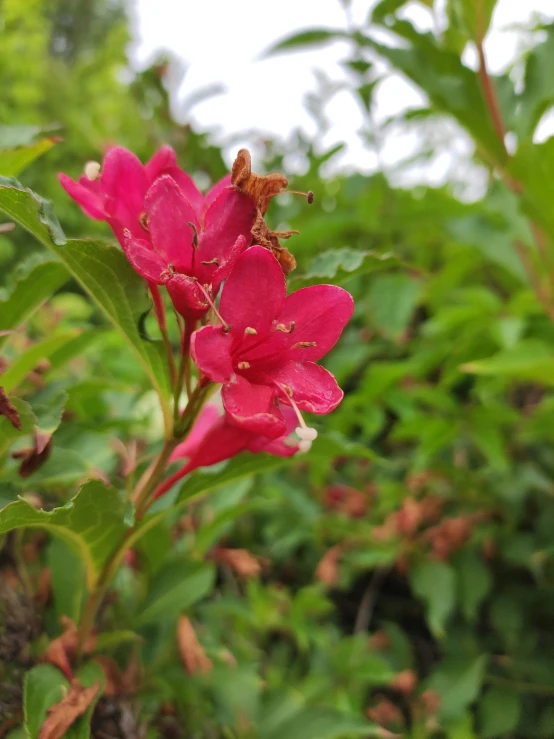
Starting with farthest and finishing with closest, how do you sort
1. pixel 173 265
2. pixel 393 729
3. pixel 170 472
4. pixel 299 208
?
pixel 299 208, pixel 393 729, pixel 170 472, pixel 173 265

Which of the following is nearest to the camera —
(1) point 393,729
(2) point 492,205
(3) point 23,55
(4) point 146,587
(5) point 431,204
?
(4) point 146,587

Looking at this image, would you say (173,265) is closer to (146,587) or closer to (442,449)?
(146,587)

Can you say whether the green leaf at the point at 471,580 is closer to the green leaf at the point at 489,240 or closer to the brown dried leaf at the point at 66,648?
the green leaf at the point at 489,240

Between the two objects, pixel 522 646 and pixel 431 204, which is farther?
pixel 431 204

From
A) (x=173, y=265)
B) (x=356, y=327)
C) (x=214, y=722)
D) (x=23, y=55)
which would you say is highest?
(x=23, y=55)

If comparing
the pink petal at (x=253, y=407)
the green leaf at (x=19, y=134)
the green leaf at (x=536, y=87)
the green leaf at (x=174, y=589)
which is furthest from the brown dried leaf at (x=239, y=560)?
the green leaf at (x=536, y=87)

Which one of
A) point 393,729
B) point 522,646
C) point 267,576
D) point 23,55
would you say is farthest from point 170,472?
point 23,55

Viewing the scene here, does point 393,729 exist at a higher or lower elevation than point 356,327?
lower

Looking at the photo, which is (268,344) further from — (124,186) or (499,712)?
(499,712)
